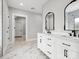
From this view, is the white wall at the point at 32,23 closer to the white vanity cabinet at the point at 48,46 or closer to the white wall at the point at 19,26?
the white wall at the point at 19,26

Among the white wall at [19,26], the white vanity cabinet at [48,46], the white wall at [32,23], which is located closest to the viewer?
the white vanity cabinet at [48,46]

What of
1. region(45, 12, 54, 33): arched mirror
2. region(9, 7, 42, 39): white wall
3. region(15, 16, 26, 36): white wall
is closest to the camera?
region(45, 12, 54, 33): arched mirror

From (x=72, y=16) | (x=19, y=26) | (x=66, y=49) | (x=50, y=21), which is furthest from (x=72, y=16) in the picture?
(x=19, y=26)

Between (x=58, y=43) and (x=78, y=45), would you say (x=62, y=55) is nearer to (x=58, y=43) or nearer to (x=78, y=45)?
(x=58, y=43)

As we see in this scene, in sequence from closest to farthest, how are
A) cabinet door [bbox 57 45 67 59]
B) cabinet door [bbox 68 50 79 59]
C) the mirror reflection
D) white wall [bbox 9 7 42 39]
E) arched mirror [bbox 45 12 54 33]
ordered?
cabinet door [bbox 68 50 79 59] < cabinet door [bbox 57 45 67 59] < the mirror reflection < arched mirror [bbox 45 12 54 33] < white wall [bbox 9 7 42 39]

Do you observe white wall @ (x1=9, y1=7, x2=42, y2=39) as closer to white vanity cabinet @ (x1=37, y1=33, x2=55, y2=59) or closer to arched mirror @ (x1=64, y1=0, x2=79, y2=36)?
white vanity cabinet @ (x1=37, y1=33, x2=55, y2=59)

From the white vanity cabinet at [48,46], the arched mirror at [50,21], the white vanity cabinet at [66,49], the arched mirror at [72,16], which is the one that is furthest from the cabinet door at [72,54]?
the arched mirror at [50,21]

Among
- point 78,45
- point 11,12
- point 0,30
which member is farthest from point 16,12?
point 78,45

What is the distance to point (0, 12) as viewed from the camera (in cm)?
214

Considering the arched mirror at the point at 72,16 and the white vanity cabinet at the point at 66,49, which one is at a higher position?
the arched mirror at the point at 72,16

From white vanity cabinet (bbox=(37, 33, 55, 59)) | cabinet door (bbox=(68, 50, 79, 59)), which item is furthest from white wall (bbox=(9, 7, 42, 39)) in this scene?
cabinet door (bbox=(68, 50, 79, 59))

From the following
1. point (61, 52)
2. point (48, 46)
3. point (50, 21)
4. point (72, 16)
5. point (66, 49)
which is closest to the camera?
point (66, 49)

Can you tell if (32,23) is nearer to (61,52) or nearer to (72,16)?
(72,16)

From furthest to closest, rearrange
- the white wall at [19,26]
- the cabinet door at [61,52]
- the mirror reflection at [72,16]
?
1. the white wall at [19,26]
2. the mirror reflection at [72,16]
3. the cabinet door at [61,52]
